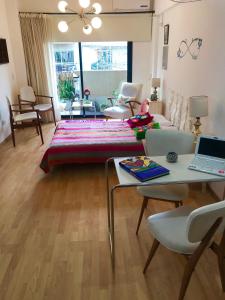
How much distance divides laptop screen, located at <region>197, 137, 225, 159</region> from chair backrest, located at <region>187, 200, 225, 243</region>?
0.64 metres

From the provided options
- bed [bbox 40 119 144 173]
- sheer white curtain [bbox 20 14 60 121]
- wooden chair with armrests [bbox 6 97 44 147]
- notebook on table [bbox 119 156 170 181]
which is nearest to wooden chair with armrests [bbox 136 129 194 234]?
notebook on table [bbox 119 156 170 181]

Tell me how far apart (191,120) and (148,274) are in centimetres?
217

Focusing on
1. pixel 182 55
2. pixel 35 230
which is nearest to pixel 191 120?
pixel 182 55

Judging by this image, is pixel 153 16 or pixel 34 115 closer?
pixel 34 115

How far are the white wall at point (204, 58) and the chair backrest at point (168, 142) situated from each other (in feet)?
1.92

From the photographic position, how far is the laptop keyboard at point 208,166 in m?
1.68

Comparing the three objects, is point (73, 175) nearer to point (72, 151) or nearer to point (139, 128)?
point (72, 151)

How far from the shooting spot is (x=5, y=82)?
4770mm

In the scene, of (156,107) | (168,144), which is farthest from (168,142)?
(156,107)

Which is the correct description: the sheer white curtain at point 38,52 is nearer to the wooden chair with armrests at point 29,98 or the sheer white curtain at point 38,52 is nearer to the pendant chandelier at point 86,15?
the wooden chair with armrests at point 29,98

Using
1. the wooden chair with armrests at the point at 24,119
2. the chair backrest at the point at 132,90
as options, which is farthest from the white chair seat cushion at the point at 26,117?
the chair backrest at the point at 132,90

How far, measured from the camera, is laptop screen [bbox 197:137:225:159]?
1.77 meters

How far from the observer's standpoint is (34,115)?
15.2 feet

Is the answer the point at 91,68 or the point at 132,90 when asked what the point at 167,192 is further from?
the point at 91,68
